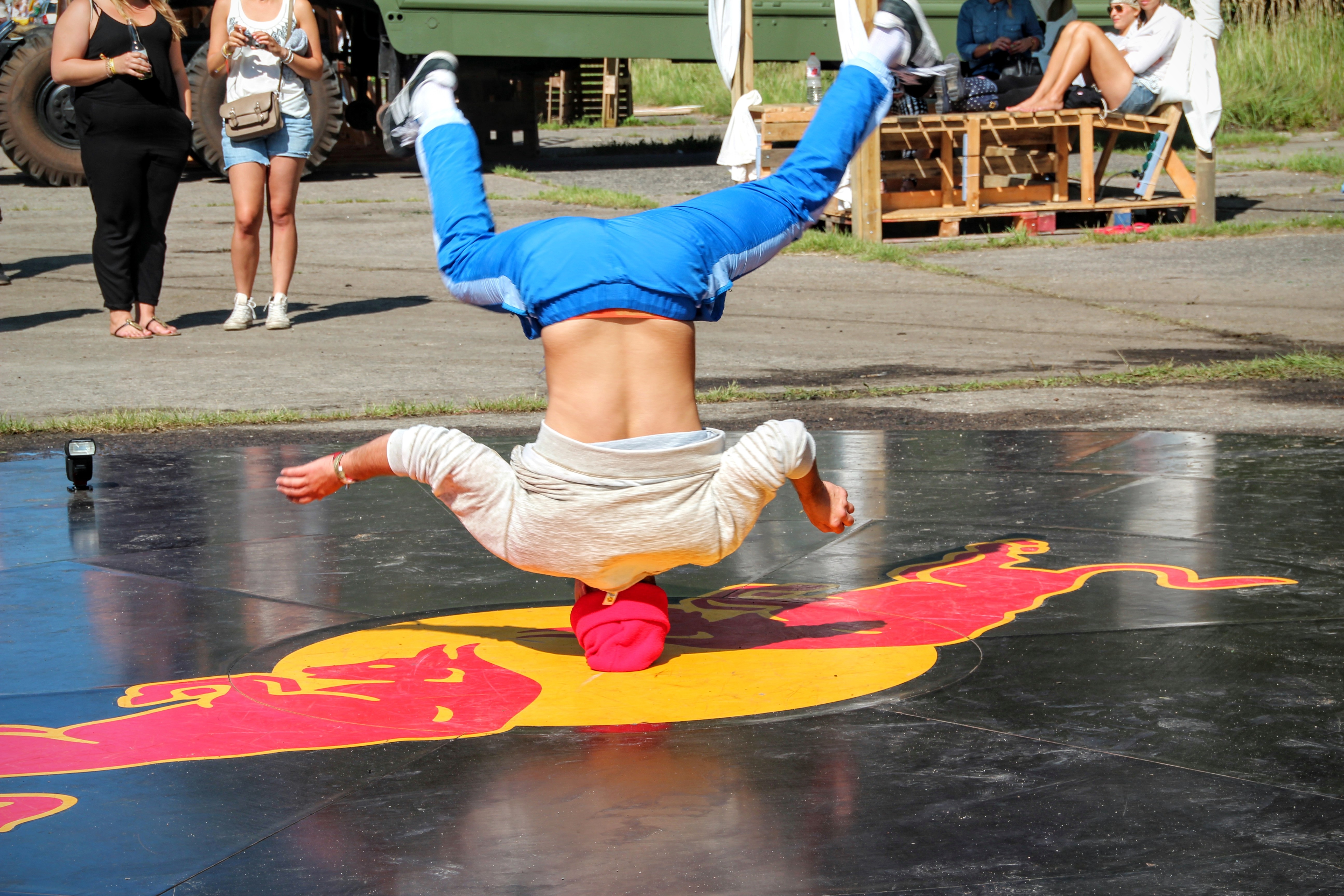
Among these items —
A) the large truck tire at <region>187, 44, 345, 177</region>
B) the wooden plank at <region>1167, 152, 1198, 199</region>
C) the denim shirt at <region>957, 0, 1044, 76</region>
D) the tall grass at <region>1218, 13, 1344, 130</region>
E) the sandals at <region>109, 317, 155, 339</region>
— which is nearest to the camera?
the sandals at <region>109, 317, 155, 339</region>

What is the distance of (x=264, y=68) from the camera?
22.6ft

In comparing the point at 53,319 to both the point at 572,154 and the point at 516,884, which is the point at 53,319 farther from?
the point at 572,154

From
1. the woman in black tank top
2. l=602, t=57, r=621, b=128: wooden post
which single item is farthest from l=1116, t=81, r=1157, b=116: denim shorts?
l=602, t=57, r=621, b=128: wooden post

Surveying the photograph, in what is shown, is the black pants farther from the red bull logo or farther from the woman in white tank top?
the red bull logo

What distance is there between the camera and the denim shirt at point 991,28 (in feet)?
37.8

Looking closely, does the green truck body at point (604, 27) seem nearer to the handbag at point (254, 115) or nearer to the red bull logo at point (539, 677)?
the handbag at point (254, 115)

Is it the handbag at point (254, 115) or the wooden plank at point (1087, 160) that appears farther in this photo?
the wooden plank at point (1087, 160)

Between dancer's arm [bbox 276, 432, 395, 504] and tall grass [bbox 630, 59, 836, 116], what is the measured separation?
1993 cm

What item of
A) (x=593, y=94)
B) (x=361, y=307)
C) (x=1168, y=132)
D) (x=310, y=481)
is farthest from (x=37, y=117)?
(x=593, y=94)

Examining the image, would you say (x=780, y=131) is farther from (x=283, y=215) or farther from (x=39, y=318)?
(x=39, y=318)

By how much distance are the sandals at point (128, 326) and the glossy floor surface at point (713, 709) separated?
10.4ft

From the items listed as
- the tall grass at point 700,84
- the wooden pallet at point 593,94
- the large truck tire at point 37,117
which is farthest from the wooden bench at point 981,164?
the wooden pallet at point 593,94

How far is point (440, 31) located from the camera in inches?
560

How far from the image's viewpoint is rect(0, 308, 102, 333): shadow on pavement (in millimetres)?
7582
